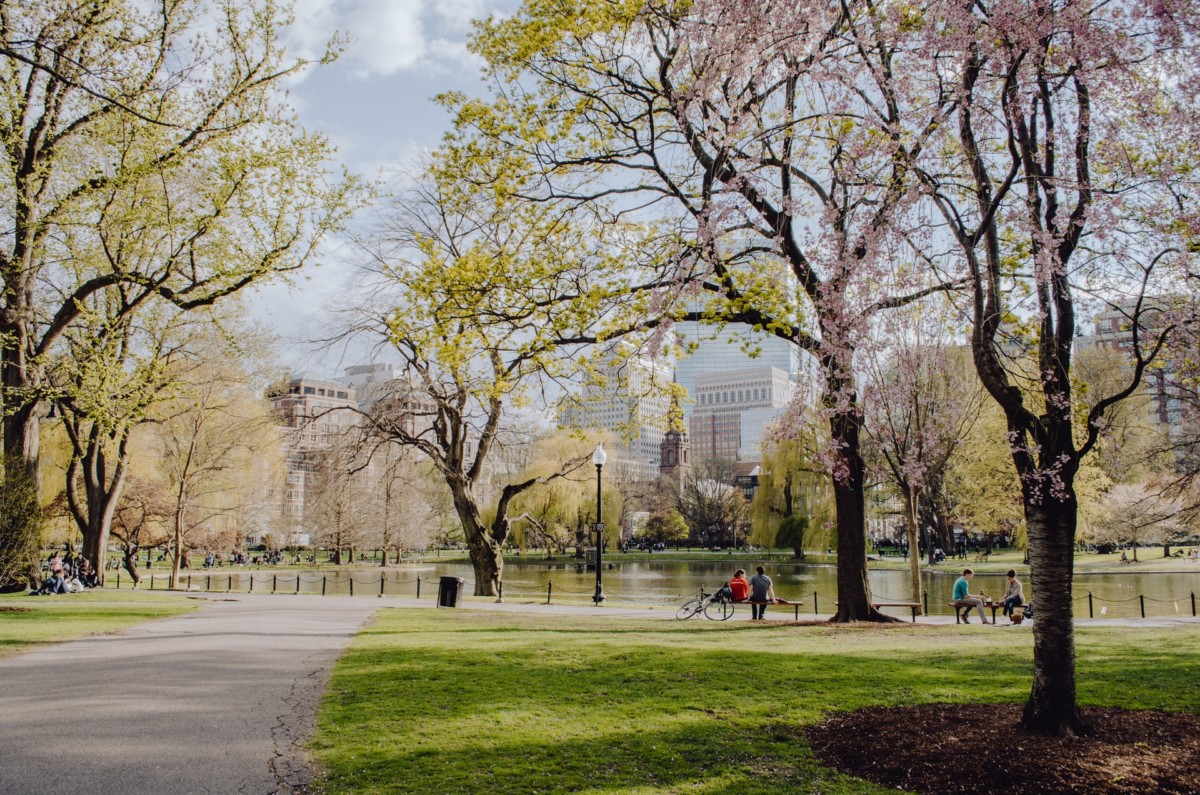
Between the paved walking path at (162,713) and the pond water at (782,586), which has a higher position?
the paved walking path at (162,713)

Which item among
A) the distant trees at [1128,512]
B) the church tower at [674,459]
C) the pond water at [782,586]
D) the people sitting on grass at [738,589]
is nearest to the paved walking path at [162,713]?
the people sitting on grass at [738,589]

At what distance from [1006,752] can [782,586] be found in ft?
102

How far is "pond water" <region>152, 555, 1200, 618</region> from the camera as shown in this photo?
25.5 meters

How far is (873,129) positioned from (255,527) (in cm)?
6018

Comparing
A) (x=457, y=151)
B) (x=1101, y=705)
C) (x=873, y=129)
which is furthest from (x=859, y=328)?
(x=457, y=151)

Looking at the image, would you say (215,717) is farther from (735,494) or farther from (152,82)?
(735,494)

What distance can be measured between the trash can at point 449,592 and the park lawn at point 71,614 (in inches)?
225

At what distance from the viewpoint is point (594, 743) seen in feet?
20.8

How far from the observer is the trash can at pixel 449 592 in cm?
2028

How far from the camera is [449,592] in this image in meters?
20.5

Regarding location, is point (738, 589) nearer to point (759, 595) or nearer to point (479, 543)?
point (759, 595)

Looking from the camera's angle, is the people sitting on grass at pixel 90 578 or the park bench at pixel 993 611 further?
the people sitting on grass at pixel 90 578

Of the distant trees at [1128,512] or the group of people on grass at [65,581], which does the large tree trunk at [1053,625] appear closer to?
the group of people on grass at [65,581]

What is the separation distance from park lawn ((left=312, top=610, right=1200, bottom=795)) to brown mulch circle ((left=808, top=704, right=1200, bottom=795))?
0.29 meters
